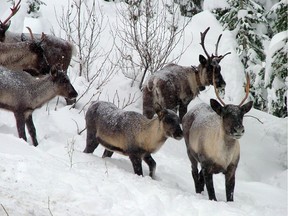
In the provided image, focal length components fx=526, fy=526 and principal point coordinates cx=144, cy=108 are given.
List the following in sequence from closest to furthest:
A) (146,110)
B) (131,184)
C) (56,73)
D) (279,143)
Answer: (131,184)
(56,73)
(146,110)
(279,143)

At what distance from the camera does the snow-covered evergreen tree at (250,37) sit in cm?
1512

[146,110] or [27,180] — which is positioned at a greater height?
[27,180]

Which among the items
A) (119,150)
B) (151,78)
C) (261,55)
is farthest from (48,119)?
(261,55)

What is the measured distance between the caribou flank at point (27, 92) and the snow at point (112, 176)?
35 centimetres

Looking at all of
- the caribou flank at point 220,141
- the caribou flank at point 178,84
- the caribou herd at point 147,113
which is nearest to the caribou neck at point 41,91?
the caribou herd at point 147,113

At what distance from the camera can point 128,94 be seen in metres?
11.6

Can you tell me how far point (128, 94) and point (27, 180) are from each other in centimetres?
681

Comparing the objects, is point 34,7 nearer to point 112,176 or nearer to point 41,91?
point 41,91

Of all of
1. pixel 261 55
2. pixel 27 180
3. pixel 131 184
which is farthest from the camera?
pixel 261 55

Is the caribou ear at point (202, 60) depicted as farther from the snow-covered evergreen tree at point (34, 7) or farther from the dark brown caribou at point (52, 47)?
the snow-covered evergreen tree at point (34, 7)

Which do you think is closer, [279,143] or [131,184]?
[131,184]

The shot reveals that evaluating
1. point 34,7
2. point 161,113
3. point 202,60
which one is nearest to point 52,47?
point 202,60

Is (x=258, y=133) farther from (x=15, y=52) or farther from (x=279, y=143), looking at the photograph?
(x=15, y=52)

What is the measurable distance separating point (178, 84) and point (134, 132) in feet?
8.69
